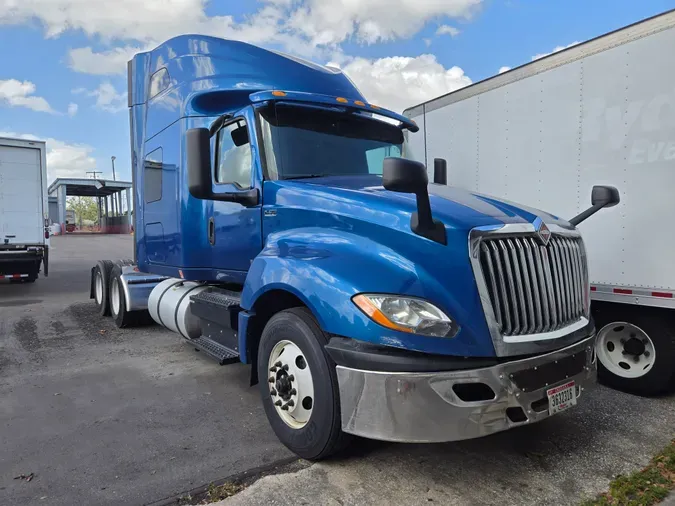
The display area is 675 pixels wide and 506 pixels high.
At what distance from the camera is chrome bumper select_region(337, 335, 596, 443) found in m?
2.82

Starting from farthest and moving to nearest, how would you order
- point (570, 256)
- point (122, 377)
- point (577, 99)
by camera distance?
point (122, 377), point (577, 99), point (570, 256)

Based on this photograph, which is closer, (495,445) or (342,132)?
(495,445)

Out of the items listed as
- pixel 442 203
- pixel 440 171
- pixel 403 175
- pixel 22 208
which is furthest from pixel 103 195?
pixel 403 175

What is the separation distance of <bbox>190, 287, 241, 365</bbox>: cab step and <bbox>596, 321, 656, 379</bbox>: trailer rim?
143 inches

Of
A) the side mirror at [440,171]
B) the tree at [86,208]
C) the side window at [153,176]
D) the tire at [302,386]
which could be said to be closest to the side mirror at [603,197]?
the side mirror at [440,171]

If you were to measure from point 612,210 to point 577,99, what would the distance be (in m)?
1.17

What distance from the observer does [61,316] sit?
8859mm

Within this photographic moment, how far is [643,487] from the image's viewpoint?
123 inches

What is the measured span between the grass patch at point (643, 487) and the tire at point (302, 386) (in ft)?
5.17

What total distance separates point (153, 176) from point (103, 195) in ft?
148

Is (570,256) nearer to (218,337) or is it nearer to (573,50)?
(573,50)

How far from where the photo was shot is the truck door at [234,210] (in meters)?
4.40

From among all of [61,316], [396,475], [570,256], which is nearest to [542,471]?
[396,475]

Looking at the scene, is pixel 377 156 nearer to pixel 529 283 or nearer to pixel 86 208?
pixel 529 283
